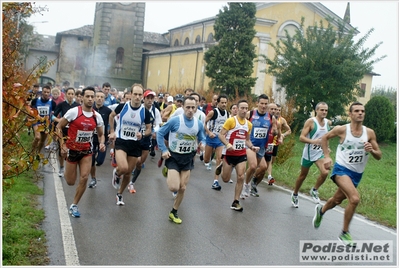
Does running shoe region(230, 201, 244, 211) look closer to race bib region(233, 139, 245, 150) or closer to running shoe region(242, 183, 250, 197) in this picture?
race bib region(233, 139, 245, 150)

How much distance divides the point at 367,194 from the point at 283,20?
32.1m

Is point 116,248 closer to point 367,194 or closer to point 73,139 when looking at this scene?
point 73,139

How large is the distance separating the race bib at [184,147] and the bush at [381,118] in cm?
2393

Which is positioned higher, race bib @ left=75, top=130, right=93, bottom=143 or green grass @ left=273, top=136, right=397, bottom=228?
race bib @ left=75, top=130, right=93, bottom=143

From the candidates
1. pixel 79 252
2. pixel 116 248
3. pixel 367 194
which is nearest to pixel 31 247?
pixel 79 252

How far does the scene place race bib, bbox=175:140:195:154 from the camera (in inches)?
343

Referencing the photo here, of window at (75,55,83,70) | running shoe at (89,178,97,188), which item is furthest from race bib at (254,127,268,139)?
window at (75,55,83,70)

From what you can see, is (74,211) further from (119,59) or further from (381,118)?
(119,59)

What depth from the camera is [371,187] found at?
47.9 feet

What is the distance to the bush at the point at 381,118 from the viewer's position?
1200 inches

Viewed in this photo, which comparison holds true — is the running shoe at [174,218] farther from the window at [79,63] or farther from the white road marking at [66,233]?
the window at [79,63]

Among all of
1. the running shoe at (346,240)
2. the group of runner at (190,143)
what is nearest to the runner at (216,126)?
the group of runner at (190,143)

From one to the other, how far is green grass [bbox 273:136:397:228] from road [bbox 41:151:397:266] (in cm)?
53

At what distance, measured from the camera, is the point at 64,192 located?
10.3m
